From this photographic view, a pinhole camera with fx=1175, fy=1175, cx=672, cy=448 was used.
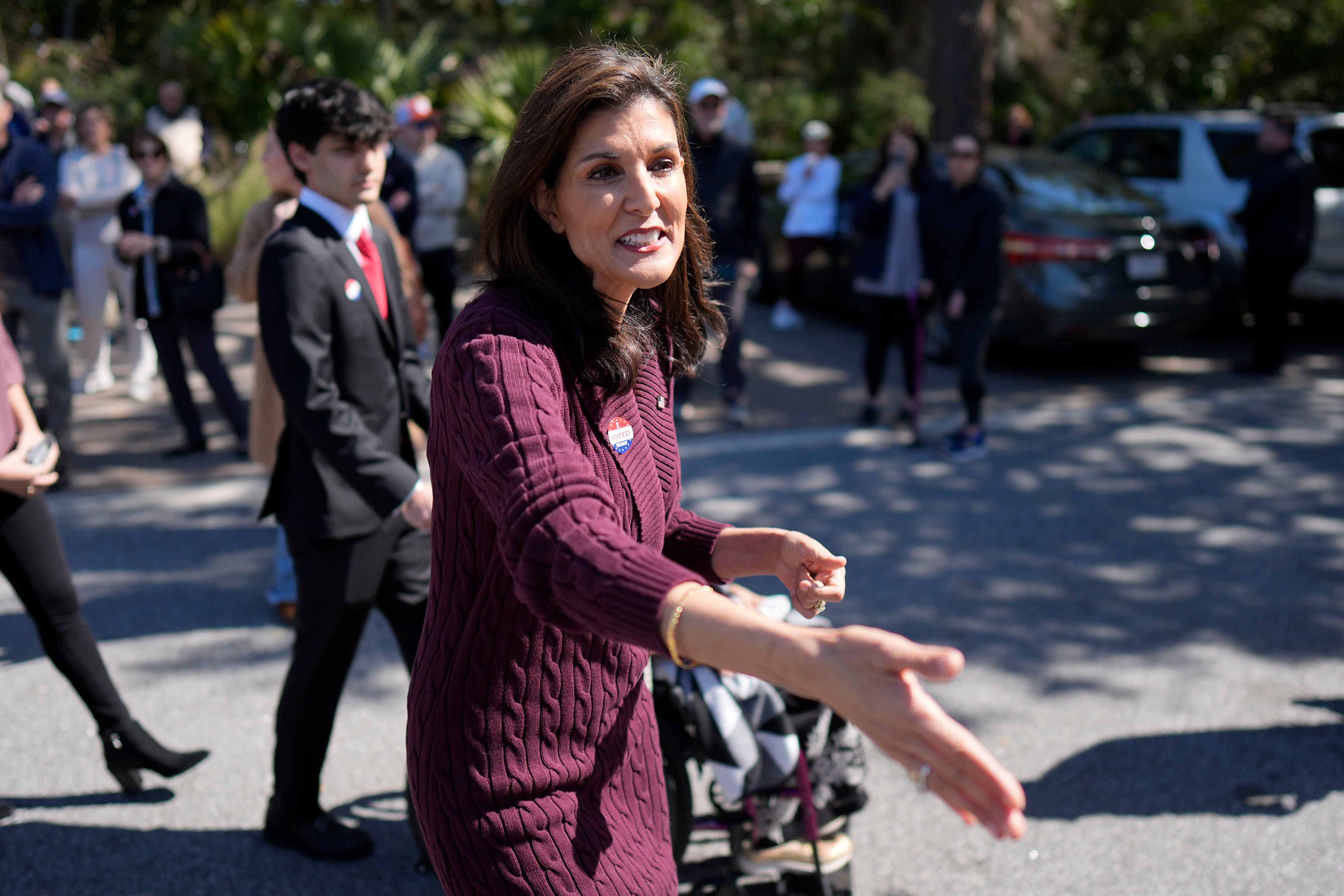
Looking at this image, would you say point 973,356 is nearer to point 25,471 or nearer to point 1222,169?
point 1222,169

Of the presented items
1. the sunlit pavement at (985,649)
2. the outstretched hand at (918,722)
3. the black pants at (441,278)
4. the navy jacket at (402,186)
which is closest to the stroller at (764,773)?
the sunlit pavement at (985,649)

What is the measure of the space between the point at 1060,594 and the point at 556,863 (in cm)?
398

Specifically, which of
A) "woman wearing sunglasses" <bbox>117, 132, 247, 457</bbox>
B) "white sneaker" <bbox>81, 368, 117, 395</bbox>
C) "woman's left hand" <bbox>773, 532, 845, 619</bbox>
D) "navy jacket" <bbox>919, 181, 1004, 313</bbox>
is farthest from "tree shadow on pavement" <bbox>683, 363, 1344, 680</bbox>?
"white sneaker" <bbox>81, 368, 117, 395</bbox>

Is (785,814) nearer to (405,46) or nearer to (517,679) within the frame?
(517,679)

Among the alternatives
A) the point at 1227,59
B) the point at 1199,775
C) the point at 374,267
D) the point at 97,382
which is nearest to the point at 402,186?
the point at 97,382

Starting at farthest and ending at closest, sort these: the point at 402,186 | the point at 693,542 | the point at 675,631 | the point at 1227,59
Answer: the point at 1227,59 → the point at 402,186 → the point at 693,542 → the point at 675,631

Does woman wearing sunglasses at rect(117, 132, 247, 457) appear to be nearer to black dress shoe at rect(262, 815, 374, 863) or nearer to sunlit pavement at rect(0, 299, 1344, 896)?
sunlit pavement at rect(0, 299, 1344, 896)

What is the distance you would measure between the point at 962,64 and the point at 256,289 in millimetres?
9245

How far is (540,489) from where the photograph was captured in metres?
1.37

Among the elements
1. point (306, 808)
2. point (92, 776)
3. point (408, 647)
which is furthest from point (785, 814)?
point (92, 776)

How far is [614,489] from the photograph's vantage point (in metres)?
1.68

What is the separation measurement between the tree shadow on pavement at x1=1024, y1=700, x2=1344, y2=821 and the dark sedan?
5.34m

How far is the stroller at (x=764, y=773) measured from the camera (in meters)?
3.03

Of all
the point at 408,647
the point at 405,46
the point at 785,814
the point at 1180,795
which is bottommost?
the point at 1180,795
